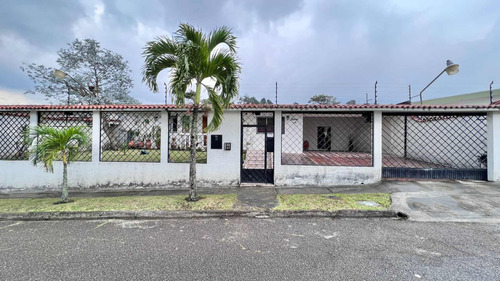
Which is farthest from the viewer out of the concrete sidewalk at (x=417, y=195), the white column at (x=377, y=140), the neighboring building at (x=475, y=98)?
the neighboring building at (x=475, y=98)

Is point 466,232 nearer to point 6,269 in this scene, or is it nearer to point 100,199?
point 6,269

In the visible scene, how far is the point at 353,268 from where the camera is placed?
2.48 meters

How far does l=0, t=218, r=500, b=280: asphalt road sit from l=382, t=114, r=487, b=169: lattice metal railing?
541 centimetres

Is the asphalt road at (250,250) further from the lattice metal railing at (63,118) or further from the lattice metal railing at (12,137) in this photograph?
the lattice metal railing at (12,137)

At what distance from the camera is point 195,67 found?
4.62 m

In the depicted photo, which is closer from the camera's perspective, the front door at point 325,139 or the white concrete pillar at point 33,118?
the white concrete pillar at point 33,118

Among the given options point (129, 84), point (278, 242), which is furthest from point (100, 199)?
point (129, 84)

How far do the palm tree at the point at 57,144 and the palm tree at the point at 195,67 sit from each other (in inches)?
84.0

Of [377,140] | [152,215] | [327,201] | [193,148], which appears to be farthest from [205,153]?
[377,140]

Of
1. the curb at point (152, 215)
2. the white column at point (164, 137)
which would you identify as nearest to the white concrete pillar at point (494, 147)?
the curb at point (152, 215)

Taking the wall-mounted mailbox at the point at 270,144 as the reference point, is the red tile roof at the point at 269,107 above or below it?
above

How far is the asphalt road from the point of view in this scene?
2.41 m

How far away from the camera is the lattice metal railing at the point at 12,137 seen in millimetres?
6805

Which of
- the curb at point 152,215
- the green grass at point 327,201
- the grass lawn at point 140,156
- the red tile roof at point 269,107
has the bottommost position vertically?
the curb at point 152,215
